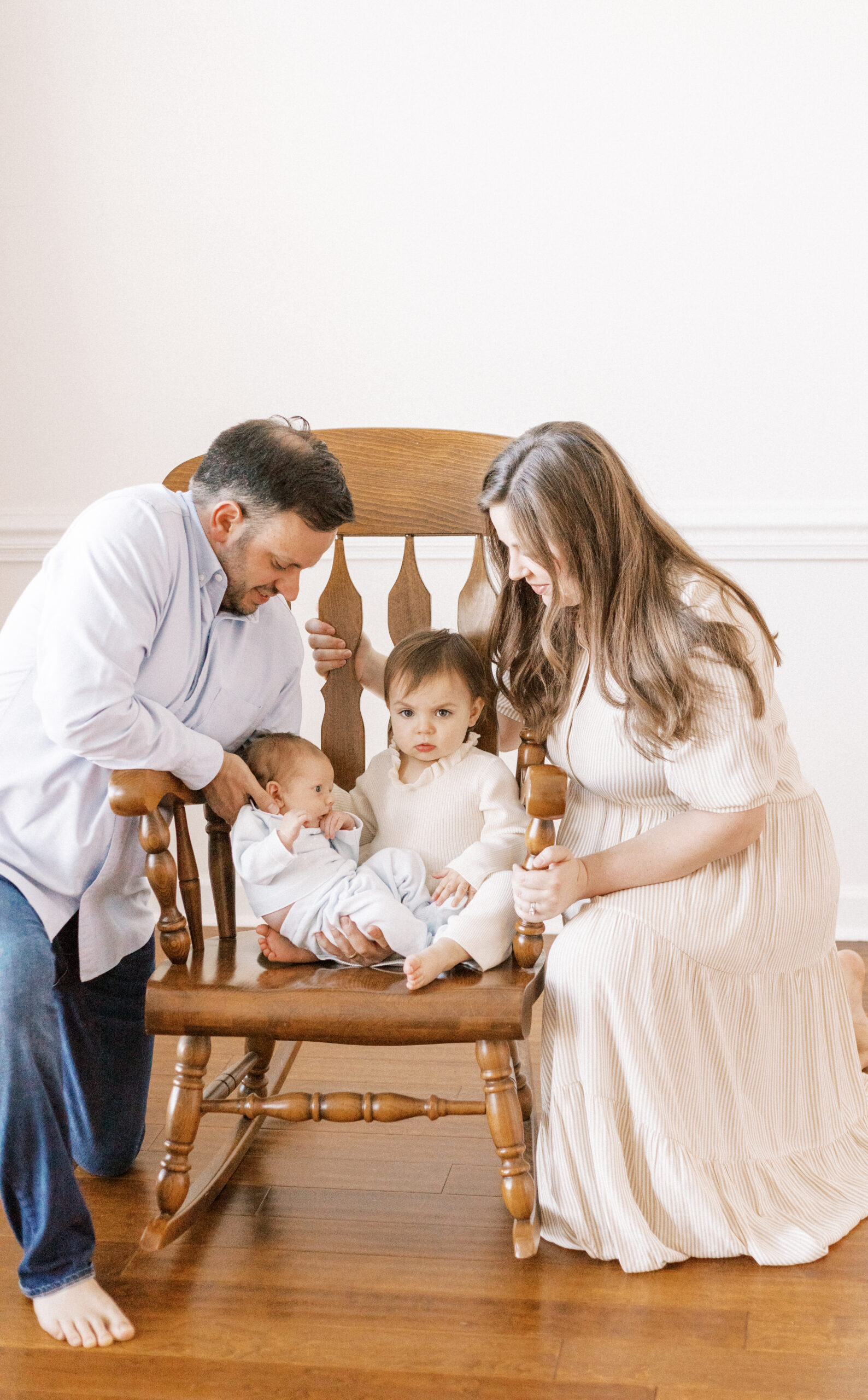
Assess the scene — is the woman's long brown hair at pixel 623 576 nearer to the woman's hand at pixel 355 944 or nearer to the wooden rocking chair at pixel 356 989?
the wooden rocking chair at pixel 356 989

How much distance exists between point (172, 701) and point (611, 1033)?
0.71 m

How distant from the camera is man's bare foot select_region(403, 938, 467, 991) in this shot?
1.48m

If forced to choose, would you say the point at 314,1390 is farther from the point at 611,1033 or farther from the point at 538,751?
the point at 538,751

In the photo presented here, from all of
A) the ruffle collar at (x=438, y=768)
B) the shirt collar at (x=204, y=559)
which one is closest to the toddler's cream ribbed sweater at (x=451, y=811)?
the ruffle collar at (x=438, y=768)

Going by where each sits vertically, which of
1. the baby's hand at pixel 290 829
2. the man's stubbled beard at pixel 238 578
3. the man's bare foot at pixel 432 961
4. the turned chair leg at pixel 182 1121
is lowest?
the turned chair leg at pixel 182 1121

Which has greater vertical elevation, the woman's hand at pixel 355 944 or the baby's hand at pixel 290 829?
the baby's hand at pixel 290 829

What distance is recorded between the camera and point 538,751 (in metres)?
1.72

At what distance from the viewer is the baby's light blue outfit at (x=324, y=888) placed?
5.17 feet

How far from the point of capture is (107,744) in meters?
1.52

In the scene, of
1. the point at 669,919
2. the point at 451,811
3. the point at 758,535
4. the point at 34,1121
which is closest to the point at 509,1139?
the point at 669,919

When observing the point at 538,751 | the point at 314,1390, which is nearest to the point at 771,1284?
the point at 314,1390

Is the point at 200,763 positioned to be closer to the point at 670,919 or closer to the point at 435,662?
the point at 435,662

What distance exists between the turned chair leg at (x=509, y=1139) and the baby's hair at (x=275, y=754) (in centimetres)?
46

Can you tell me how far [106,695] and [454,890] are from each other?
51cm
